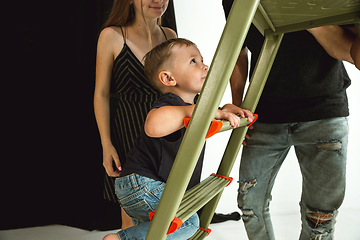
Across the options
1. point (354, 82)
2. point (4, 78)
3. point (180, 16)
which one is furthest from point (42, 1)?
point (354, 82)

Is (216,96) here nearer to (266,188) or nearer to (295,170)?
(266,188)

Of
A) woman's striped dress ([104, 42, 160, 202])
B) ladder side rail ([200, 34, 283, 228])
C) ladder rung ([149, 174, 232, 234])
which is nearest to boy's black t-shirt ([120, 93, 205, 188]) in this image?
ladder rung ([149, 174, 232, 234])

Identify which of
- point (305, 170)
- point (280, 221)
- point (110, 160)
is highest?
point (305, 170)

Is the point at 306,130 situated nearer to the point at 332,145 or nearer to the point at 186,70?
the point at 332,145

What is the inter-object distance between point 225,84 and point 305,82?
0.70 meters

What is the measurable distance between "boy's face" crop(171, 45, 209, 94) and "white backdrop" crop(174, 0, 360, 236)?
1.37m

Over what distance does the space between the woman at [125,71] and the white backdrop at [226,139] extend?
2.99 feet

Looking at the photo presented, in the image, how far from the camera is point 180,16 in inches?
93.2

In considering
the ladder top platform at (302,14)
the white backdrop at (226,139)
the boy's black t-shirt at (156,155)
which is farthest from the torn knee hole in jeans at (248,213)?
the white backdrop at (226,139)

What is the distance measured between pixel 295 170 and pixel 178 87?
1997 mm

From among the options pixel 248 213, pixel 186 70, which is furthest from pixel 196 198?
pixel 248 213

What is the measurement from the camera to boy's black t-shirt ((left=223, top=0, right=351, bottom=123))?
1168 mm

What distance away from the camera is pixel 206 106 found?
65cm

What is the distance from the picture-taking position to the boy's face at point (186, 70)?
1028 mm
